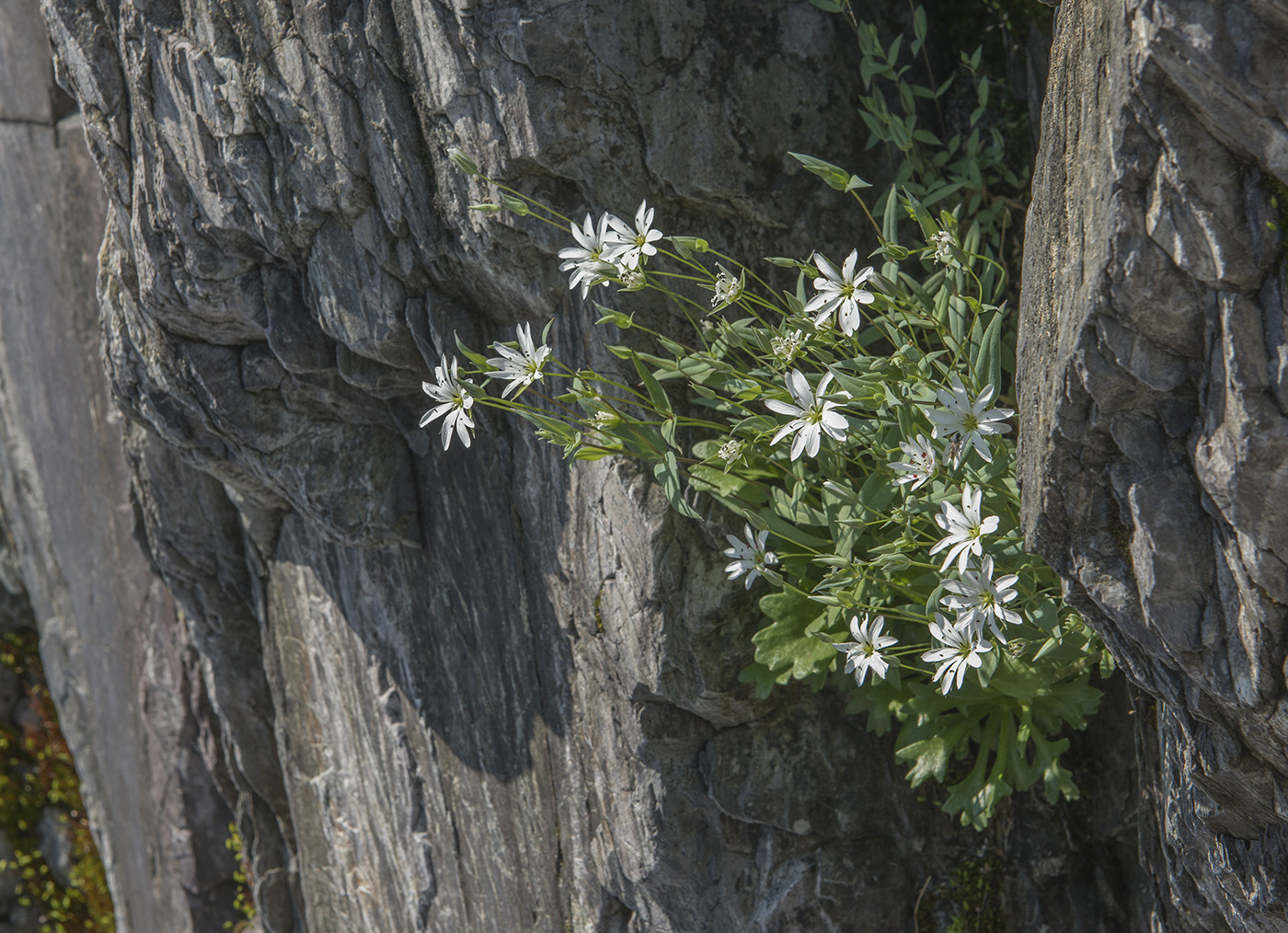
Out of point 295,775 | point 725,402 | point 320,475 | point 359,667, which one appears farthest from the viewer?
point 295,775

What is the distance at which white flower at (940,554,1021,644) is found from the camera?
7.36 ft

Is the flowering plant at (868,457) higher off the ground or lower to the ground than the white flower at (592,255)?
lower

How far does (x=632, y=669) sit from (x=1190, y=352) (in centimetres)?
199

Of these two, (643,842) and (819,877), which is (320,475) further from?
(819,877)

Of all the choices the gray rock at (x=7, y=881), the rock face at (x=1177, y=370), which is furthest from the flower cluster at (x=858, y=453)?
the gray rock at (x=7, y=881)

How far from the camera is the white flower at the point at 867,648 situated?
2.55m

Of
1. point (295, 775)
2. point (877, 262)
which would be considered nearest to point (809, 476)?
point (877, 262)

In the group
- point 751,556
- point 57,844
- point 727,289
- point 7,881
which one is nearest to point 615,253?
point 727,289

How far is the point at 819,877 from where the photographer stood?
3.59 m

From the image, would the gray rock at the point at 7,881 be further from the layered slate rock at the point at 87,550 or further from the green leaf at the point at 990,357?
the green leaf at the point at 990,357

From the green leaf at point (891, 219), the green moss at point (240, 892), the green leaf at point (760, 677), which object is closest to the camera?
the green leaf at point (891, 219)

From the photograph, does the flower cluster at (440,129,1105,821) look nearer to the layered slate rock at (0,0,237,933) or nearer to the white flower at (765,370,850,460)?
the white flower at (765,370,850,460)

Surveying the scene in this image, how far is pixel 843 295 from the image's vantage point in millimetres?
2320

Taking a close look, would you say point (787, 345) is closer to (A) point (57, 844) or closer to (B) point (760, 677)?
(B) point (760, 677)
